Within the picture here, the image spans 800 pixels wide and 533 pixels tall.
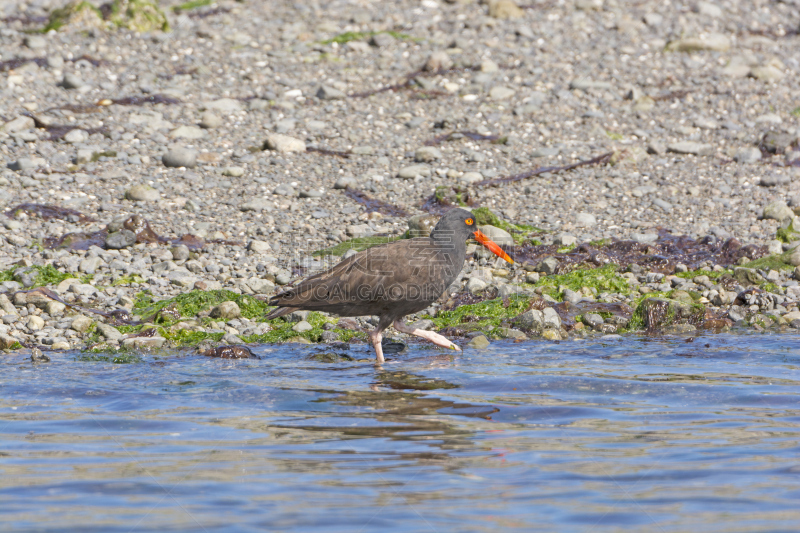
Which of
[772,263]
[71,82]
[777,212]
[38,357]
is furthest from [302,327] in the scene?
[71,82]

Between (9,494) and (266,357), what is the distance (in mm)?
3176

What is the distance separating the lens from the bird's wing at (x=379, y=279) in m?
7.04

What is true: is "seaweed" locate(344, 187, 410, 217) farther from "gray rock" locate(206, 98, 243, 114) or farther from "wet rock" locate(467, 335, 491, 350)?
"wet rock" locate(467, 335, 491, 350)

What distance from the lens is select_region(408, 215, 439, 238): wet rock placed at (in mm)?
9227

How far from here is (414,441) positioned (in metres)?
4.82

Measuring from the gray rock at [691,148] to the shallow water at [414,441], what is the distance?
487 cm

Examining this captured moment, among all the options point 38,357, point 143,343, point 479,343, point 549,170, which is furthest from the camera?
point 549,170

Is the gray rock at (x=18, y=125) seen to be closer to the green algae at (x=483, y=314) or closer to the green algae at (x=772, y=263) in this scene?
the green algae at (x=483, y=314)

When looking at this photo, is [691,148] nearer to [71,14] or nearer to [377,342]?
[377,342]

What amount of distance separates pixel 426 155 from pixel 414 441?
685cm

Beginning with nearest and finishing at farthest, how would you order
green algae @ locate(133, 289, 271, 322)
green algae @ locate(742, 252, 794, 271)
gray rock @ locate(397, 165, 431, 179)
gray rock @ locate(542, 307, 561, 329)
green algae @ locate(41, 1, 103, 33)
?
gray rock @ locate(542, 307, 561, 329) < green algae @ locate(133, 289, 271, 322) < green algae @ locate(742, 252, 794, 271) < gray rock @ locate(397, 165, 431, 179) < green algae @ locate(41, 1, 103, 33)

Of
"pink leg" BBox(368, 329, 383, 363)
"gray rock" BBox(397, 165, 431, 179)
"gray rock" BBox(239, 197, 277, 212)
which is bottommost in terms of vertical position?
"pink leg" BBox(368, 329, 383, 363)

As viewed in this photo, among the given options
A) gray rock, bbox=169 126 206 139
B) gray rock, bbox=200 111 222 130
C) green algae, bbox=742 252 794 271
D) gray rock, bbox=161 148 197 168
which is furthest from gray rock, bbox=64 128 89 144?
green algae, bbox=742 252 794 271

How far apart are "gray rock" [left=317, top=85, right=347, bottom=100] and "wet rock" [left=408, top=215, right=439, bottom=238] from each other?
4.08 metres
